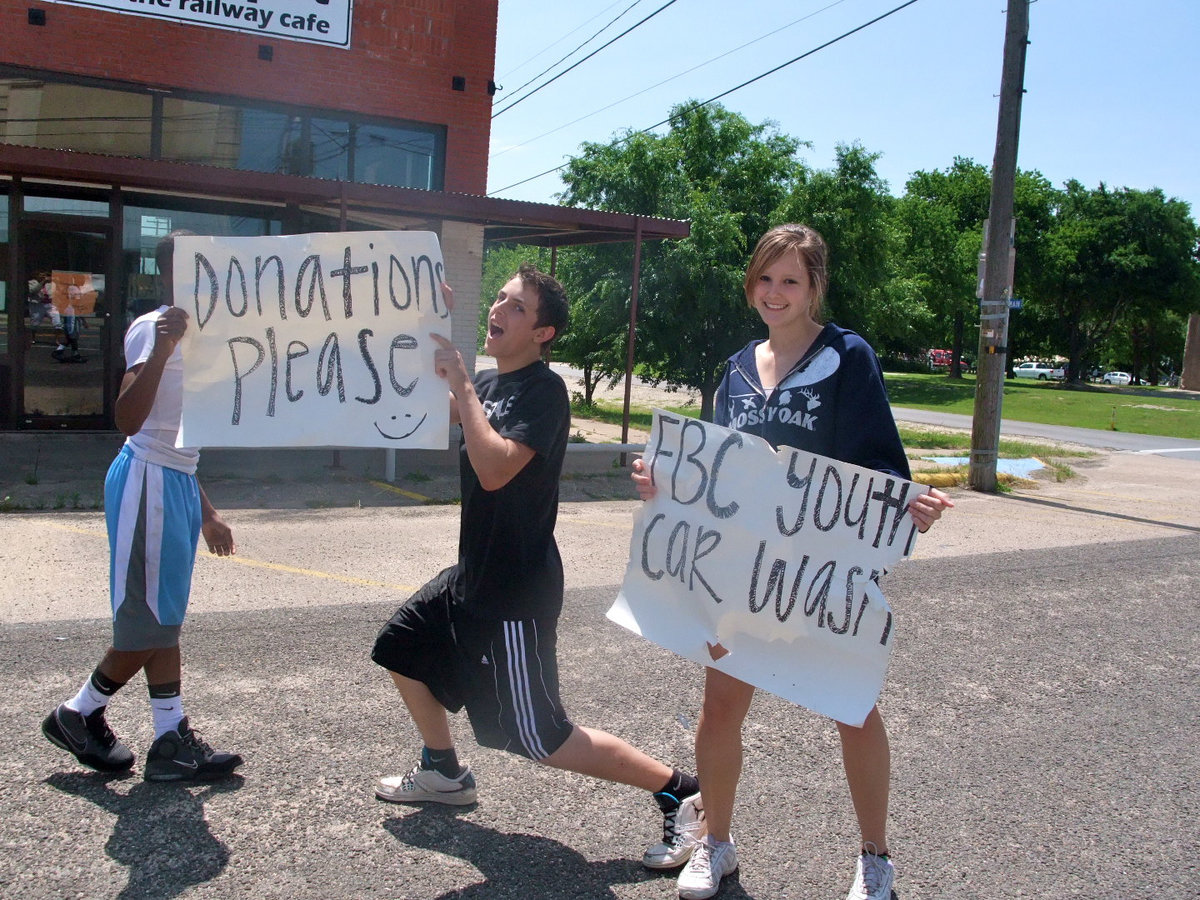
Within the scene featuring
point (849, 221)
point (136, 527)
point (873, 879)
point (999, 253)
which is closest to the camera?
point (873, 879)

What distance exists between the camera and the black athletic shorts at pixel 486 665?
117 inches

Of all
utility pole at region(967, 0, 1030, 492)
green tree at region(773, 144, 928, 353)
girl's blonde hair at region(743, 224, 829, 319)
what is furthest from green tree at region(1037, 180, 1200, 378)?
girl's blonde hair at region(743, 224, 829, 319)

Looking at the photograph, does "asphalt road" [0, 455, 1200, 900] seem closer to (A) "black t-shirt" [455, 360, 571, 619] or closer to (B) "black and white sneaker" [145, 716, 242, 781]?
(B) "black and white sneaker" [145, 716, 242, 781]

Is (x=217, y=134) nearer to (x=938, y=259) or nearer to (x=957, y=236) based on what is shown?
(x=938, y=259)

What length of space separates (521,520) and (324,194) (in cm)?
818

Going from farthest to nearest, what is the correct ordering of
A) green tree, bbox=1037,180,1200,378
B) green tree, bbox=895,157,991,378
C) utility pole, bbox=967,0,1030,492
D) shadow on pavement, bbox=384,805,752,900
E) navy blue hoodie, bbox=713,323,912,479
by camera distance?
green tree, bbox=1037,180,1200,378 → green tree, bbox=895,157,991,378 → utility pole, bbox=967,0,1030,492 → shadow on pavement, bbox=384,805,752,900 → navy blue hoodie, bbox=713,323,912,479

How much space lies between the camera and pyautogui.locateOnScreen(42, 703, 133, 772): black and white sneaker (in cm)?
338

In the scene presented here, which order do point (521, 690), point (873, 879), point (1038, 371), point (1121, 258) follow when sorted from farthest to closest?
point (1038, 371) < point (1121, 258) < point (521, 690) < point (873, 879)

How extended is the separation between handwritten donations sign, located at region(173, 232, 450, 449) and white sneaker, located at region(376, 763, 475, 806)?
1.10 m

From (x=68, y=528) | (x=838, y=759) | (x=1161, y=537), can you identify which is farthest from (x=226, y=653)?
(x=1161, y=537)

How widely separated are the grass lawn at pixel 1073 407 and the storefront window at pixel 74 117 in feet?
76.7

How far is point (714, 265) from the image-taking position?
55.4 feet

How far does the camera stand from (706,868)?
2.95 metres

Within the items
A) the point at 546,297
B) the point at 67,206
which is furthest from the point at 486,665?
the point at 67,206
